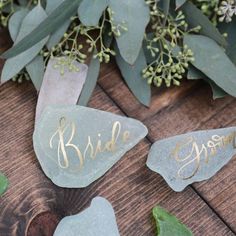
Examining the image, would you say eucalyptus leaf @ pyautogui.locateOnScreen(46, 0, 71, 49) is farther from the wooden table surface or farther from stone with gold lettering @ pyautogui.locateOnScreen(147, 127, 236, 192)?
stone with gold lettering @ pyautogui.locateOnScreen(147, 127, 236, 192)

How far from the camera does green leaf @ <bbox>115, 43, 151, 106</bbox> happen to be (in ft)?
2.52

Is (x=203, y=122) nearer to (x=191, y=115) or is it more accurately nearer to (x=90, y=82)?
(x=191, y=115)

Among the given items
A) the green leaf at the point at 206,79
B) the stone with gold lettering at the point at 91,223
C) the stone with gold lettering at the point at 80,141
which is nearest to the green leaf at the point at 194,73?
the green leaf at the point at 206,79

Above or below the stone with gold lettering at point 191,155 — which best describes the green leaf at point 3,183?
above

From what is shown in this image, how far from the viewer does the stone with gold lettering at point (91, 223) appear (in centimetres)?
64

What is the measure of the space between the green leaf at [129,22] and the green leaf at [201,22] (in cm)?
7

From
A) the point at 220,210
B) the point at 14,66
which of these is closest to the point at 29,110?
the point at 14,66

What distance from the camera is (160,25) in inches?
30.4

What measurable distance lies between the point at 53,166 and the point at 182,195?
0.16 metres

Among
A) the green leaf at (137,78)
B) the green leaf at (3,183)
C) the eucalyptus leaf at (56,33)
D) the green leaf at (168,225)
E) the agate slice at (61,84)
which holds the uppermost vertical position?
the eucalyptus leaf at (56,33)

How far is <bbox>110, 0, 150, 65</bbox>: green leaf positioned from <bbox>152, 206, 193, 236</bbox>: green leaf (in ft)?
0.68

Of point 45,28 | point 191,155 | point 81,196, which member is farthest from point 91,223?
point 45,28

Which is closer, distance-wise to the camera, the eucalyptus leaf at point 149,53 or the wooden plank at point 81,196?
the wooden plank at point 81,196

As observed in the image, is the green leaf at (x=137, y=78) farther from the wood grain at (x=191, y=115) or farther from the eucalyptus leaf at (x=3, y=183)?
the eucalyptus leaf at (x=3, y=183)
